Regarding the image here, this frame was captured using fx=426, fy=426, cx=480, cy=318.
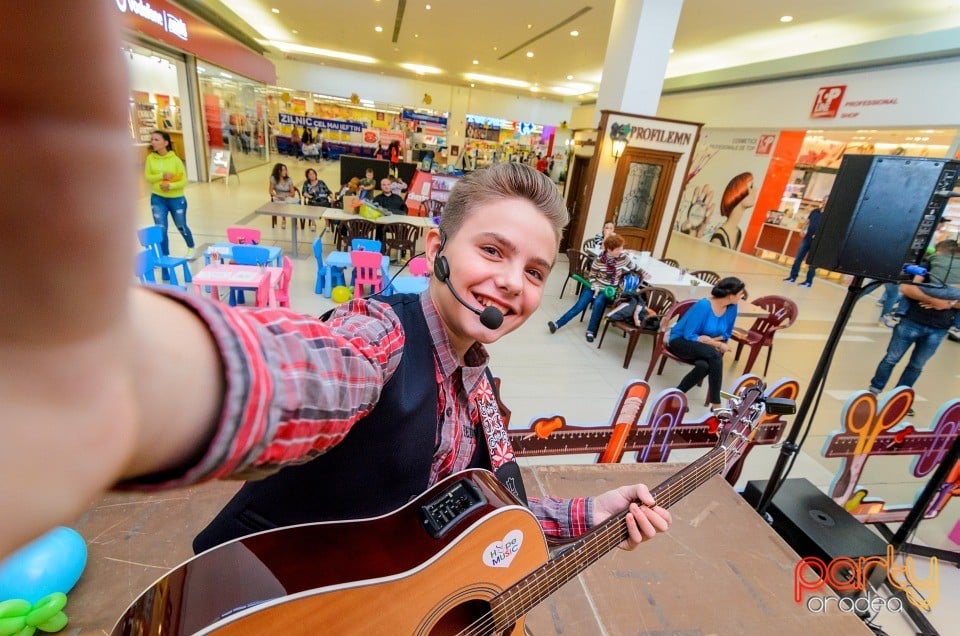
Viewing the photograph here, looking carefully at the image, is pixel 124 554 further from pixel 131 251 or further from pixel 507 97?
pixel 507 97

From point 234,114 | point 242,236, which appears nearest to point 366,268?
point 242,236

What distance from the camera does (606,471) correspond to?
7.85 ft

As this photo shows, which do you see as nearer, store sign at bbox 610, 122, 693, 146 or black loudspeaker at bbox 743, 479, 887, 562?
black loudspeaker at bbox 743, 479, 887, 562

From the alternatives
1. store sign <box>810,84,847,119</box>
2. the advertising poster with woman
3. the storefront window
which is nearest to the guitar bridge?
the advertising poster with woman

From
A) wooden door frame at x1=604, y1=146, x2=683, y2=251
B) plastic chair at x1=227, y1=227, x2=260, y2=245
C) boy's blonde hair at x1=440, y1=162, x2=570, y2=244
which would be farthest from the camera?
wooden door frame at x1=604, y1=146, x2=683, y2=251

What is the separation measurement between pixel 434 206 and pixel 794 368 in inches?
279

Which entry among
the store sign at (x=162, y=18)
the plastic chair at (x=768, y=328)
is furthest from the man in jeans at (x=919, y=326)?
the store sign at (x=162, y=18)

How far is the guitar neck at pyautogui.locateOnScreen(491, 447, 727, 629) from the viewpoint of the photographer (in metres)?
1.17

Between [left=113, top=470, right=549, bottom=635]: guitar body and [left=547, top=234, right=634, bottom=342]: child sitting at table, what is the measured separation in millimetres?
4659

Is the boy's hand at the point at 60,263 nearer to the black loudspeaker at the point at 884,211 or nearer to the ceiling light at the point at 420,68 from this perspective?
the black loudspeaker at the point at 884,211

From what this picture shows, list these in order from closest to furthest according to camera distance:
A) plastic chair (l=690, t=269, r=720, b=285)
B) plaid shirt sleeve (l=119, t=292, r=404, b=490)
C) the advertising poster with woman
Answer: plaid shirt sleeve (l=119, t=292, r=404, b=490) → plastic chair (l=690, t=269, r=720, b=285) → the advertising poster with woman

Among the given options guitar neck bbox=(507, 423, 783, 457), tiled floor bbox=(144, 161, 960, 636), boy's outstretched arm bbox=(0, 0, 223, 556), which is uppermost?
boy's outstretched arm bbox=(0, 0, 223, 556)

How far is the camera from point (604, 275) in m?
5.61

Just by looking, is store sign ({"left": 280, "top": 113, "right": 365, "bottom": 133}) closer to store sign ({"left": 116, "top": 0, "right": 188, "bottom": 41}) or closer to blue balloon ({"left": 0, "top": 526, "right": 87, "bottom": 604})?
store sign ({"left": 116, "top": 0, "right": 188, "bottom": 41})
